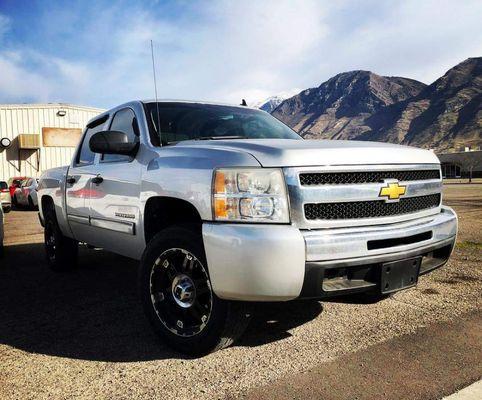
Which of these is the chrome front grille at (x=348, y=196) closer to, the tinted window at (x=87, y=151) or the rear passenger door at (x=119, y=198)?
the rear passenger door at (x=119, y=198)

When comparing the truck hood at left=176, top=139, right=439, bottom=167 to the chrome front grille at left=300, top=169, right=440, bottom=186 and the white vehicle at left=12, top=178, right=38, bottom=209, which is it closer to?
the chrome front grille at left=300, top=169, right=440, bottom=186

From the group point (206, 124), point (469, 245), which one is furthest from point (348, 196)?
point (469, 245)

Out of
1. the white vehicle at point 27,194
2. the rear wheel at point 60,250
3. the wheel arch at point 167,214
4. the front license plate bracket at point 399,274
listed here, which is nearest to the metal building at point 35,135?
the white vehicle at point 27,194

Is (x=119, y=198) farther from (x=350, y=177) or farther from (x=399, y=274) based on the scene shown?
(x=399, y=274)

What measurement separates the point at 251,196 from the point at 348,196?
60 centimetres

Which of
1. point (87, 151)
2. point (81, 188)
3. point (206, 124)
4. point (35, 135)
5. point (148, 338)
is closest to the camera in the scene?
point (148, 338)

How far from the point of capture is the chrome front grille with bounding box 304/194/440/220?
2650 millimetres

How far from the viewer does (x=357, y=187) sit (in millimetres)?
2764

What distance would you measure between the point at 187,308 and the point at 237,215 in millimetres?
797

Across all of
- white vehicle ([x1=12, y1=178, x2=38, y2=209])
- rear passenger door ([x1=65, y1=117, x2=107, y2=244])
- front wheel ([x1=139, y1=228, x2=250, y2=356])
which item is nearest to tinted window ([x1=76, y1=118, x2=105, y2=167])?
rear passenger door ([x1=65, y1=117, x2=107, y2=244])

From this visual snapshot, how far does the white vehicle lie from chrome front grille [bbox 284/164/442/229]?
54.9ft

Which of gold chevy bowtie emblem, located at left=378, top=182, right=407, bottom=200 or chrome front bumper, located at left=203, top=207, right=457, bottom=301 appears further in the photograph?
gold chevy bowtie emblem, located at left=378, top=182, right=407, bottom=200

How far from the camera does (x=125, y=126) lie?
4.28m

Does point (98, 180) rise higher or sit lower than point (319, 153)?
lower
